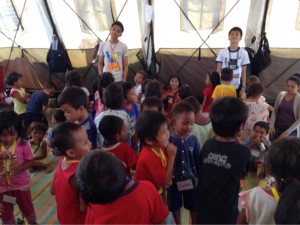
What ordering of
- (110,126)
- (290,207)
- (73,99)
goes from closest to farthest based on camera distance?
(290,207) < (110,126) < (73,99)

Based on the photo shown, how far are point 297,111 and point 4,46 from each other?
513 centimetres

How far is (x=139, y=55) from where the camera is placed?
5215 millimetres

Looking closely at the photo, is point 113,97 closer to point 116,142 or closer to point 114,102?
point 114,102

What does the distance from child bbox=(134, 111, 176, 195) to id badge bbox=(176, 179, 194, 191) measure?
0.19 m

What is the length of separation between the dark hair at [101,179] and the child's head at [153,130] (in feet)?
1.80

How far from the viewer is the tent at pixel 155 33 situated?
467 cm

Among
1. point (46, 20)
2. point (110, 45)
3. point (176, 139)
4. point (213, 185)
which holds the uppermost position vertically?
point (46, 20)

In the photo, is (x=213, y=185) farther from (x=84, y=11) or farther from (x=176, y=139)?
(x=84, y=11)

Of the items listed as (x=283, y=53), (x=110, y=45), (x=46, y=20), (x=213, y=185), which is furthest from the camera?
(x=46, y=20)

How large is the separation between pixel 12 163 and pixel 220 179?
4.15 feet

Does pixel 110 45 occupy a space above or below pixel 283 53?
above

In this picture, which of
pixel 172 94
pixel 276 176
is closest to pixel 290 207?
pixel 276 176

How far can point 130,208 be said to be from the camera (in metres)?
1.07

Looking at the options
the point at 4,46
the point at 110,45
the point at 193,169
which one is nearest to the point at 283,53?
the point at 110,45
